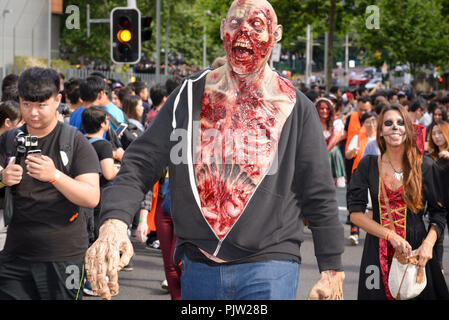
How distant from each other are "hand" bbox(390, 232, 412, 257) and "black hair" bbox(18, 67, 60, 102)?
2491 millimetres

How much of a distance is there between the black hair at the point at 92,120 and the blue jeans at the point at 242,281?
4.27 metres

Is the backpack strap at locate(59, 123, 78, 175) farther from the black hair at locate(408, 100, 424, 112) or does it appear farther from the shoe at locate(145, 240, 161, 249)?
the black hair at locate(408, 100, 424, 112)

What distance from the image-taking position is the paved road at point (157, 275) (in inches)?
311

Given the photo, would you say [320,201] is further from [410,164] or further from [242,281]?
[410,164]

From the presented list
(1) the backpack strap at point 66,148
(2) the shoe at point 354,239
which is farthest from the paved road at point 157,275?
(1) the backpack strap at point 66,148

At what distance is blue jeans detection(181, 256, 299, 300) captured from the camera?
10.5 feet

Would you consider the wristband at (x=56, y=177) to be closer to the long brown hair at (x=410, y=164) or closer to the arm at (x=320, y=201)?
the arm at (x=320, y=201)

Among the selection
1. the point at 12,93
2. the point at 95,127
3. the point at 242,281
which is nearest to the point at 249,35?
the point at 242,281

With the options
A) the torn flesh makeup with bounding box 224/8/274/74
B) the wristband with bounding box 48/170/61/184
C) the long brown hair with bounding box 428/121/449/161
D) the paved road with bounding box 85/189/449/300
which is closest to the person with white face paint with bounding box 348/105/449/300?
the paved road with bounding box 85/189/449/300

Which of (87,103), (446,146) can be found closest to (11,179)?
(87,103)

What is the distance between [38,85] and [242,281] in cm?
204

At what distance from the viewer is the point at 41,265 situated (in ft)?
15.1

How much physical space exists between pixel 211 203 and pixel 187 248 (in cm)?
22
